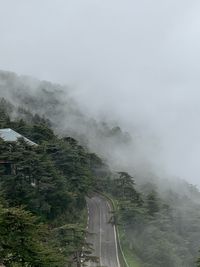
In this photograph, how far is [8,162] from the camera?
4934 cm

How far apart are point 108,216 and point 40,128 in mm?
16059

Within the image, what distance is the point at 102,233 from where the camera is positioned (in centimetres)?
5738

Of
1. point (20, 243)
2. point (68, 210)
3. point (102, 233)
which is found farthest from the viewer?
point (102, 233)

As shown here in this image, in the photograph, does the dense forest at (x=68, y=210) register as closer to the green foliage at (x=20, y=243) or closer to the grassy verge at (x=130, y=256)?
the green foliage at (x=20, y=243)

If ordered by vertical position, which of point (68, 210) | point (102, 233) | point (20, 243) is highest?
point (68, 210)

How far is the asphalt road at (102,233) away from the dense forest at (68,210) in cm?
169

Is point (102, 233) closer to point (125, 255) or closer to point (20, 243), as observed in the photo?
point (125, 255)

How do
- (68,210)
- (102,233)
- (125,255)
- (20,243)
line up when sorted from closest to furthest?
1. (20,243)
2. (125,255)
3. (68,210)
4. (102,233)

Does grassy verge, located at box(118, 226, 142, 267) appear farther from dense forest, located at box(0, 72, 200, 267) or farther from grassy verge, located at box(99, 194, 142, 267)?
dense forest, located at box(0, 72, 200, 267)

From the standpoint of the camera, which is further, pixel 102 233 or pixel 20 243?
pixel 102 233

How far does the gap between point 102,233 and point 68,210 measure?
7.05m

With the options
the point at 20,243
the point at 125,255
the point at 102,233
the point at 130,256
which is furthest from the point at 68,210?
the point at 20,243

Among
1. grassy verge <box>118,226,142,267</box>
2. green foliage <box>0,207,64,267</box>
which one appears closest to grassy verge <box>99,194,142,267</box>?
grassy verge <box>118,226,142,267</box>

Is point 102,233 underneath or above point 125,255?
above
